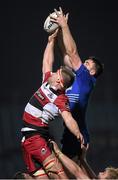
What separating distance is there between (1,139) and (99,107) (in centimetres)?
130

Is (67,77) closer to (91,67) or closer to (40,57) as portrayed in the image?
(91,67)

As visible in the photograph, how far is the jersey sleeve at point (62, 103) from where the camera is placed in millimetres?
5703

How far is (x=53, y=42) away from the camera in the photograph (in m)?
6.24

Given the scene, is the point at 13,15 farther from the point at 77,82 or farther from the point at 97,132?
the point at 77,82

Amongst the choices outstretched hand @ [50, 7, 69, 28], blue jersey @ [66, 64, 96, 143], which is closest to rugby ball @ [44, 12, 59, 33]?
outstretched hand @ [50, 7, 69, 28]

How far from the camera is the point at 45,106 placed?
5.79 metres

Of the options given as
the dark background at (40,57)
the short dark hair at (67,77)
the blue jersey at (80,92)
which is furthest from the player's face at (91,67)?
the dark background at (40,57)

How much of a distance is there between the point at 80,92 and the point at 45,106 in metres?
0.41

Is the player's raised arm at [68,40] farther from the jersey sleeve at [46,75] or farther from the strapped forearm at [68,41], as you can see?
the jersey sleeve at [46,75]

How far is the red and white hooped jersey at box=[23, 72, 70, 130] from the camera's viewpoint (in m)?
5.76

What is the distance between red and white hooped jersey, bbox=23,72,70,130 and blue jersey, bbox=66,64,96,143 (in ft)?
0.96

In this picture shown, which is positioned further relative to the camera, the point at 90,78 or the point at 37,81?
the point at 37,81

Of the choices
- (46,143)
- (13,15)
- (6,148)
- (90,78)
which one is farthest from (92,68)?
(13,15)

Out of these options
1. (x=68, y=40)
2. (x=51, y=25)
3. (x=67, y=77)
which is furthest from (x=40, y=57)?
(x=67, y=77)
